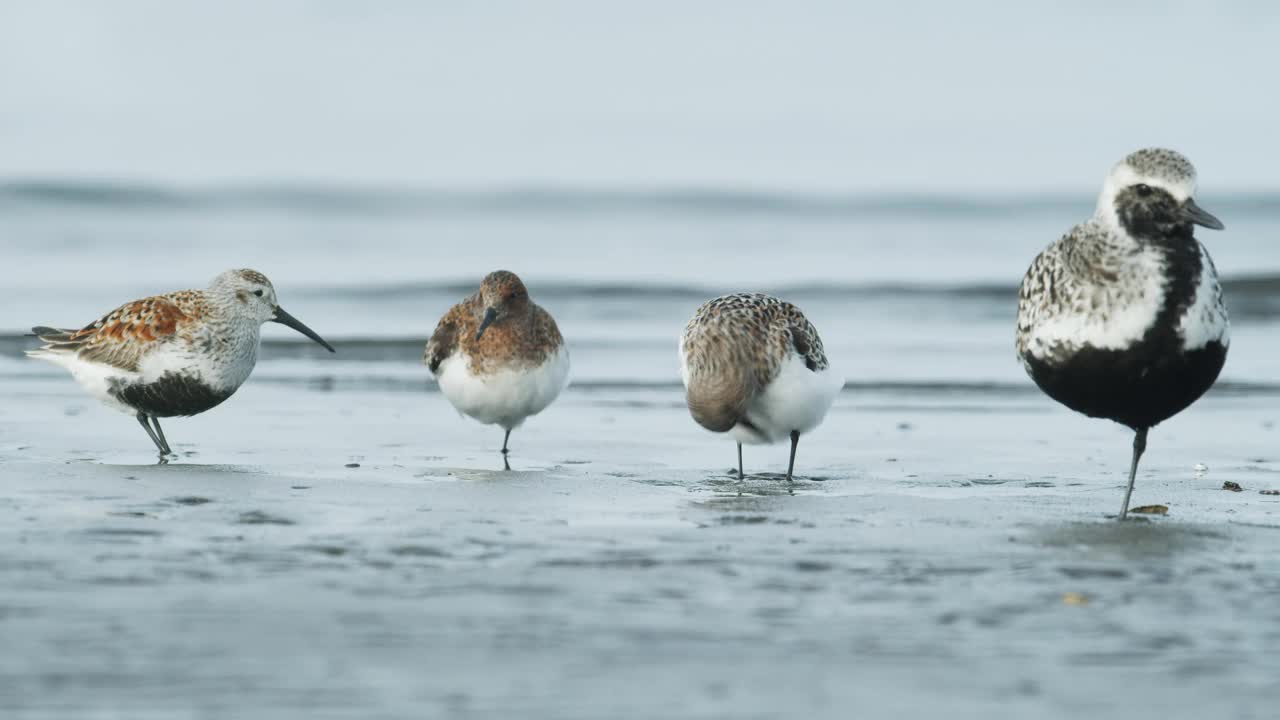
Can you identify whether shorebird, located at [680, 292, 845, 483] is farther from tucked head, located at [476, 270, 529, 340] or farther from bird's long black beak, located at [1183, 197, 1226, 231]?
bird's long black beak, located at [1183, 197, 1226, 231]

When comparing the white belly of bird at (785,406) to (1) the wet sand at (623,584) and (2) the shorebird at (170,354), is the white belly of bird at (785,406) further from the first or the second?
(2) the shorebird at (170,354)

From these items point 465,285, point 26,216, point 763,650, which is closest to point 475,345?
point 763,650

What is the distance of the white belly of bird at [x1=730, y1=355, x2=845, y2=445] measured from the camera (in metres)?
9.70

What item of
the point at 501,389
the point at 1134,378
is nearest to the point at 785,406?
the point at 501,389

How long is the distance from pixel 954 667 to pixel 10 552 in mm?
3466

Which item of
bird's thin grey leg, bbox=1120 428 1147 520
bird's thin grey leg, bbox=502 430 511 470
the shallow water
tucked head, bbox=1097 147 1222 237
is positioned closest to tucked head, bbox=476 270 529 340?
bird's thin grey leg, bbox=502 430 511 470

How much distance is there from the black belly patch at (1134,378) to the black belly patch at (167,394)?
476 cm

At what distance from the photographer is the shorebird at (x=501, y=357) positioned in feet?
34.2

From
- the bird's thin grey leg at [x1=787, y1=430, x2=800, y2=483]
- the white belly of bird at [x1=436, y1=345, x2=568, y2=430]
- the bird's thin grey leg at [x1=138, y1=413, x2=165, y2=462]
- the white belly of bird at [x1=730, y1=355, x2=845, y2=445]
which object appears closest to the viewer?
the bird's thin grey leg at [x1=787, y1=430, x2=800, y2=483]

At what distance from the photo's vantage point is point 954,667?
509 cm

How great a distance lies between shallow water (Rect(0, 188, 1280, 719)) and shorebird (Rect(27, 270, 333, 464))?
283 millimetres

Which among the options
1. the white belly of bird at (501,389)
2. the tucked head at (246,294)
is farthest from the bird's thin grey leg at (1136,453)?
the tucked head at (246,294)

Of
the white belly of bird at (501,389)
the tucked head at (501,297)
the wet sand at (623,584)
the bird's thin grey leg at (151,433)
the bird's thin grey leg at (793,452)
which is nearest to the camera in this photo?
the wet sand at (623,584)

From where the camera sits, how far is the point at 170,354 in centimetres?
1012
